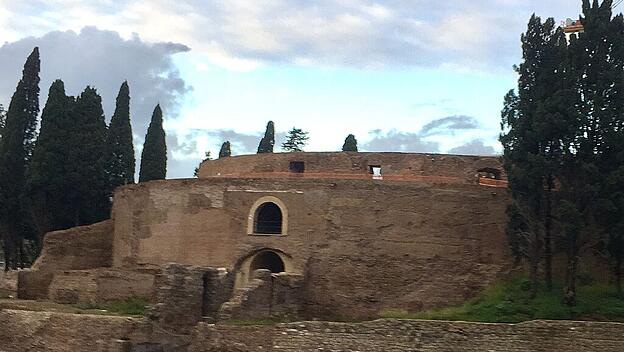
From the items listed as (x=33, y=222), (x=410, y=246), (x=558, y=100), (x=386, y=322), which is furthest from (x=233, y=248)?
(x=33, y=222)

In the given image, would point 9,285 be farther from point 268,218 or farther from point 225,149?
point 225,149

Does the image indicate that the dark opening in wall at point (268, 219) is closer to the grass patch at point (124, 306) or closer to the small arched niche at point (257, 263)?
the small arched niche at point (257, 263)

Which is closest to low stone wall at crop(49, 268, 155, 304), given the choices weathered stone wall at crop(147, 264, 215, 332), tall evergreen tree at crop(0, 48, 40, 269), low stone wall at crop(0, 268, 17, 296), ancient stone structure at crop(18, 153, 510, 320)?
ancient stone structure at crop(18, 153, 510, 320)

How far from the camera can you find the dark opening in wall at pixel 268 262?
22.6 metres

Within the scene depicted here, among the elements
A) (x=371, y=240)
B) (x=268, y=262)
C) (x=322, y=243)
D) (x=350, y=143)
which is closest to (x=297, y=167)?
(x=268, y=262)

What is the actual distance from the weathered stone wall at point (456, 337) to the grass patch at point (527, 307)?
180 cm

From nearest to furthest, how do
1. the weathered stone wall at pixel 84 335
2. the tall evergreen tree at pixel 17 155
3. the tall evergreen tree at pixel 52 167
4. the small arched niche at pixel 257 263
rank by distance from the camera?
the weathered stone wall at pixel 84 335 → the small arched niche at pixel 257 263 → the tall evergreen tree at pixel 52 167 → the tall evergreen tree at pixel 17 155

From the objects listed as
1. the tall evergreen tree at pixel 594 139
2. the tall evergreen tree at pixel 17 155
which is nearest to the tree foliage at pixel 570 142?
the tall evergreen tree at pixel 594 139

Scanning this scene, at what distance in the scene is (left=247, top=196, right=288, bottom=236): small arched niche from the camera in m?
22.5

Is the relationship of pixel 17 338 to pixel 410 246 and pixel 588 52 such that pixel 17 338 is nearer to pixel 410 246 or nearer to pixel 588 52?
pixel 410 246

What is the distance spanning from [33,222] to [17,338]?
505 inches

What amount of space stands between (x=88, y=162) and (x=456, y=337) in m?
18.4

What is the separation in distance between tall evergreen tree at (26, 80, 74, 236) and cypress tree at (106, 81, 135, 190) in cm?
220

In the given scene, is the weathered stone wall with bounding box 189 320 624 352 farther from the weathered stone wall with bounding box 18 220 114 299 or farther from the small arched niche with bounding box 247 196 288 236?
the weathered stone wall with bounding box 18 220 114 299
